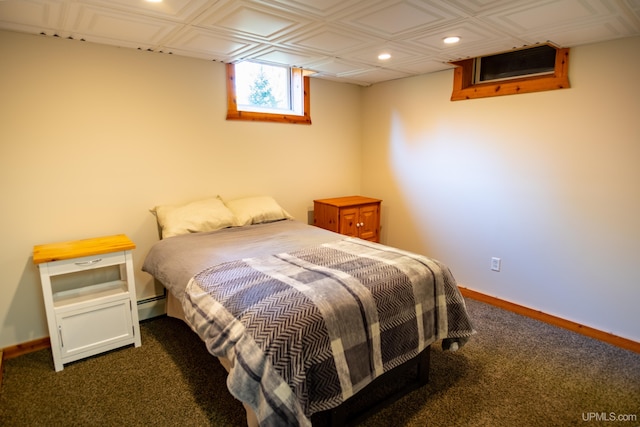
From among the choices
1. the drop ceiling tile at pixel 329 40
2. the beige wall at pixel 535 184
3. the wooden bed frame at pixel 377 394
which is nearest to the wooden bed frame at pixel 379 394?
the wooden bed frame at pixel 377 394

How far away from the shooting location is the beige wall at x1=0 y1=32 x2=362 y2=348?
242cm

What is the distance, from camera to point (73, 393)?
211 centimetres

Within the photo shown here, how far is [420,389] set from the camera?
2146 mm

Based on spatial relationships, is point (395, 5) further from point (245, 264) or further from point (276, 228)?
point (276, 228)

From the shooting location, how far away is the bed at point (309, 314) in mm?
1518

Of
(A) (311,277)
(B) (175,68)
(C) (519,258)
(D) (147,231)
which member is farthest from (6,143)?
(C) (519,258)

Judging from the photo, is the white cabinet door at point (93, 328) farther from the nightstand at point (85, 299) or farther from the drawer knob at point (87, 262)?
the drawer knob at point (87, 262)

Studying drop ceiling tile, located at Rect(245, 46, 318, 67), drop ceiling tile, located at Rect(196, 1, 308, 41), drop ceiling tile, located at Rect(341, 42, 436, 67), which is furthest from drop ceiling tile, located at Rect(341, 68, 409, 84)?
drop ceiling tile, located at Rect(196, 1, 308, 41)

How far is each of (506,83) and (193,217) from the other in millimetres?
2843

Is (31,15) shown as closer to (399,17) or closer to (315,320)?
(399,17)

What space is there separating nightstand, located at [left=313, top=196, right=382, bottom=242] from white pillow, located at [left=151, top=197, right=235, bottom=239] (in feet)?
3.54

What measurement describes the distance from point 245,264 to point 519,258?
2380 mm

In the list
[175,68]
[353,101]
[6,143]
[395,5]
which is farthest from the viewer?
[353,101]

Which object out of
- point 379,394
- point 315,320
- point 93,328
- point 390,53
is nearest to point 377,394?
point 379,394
